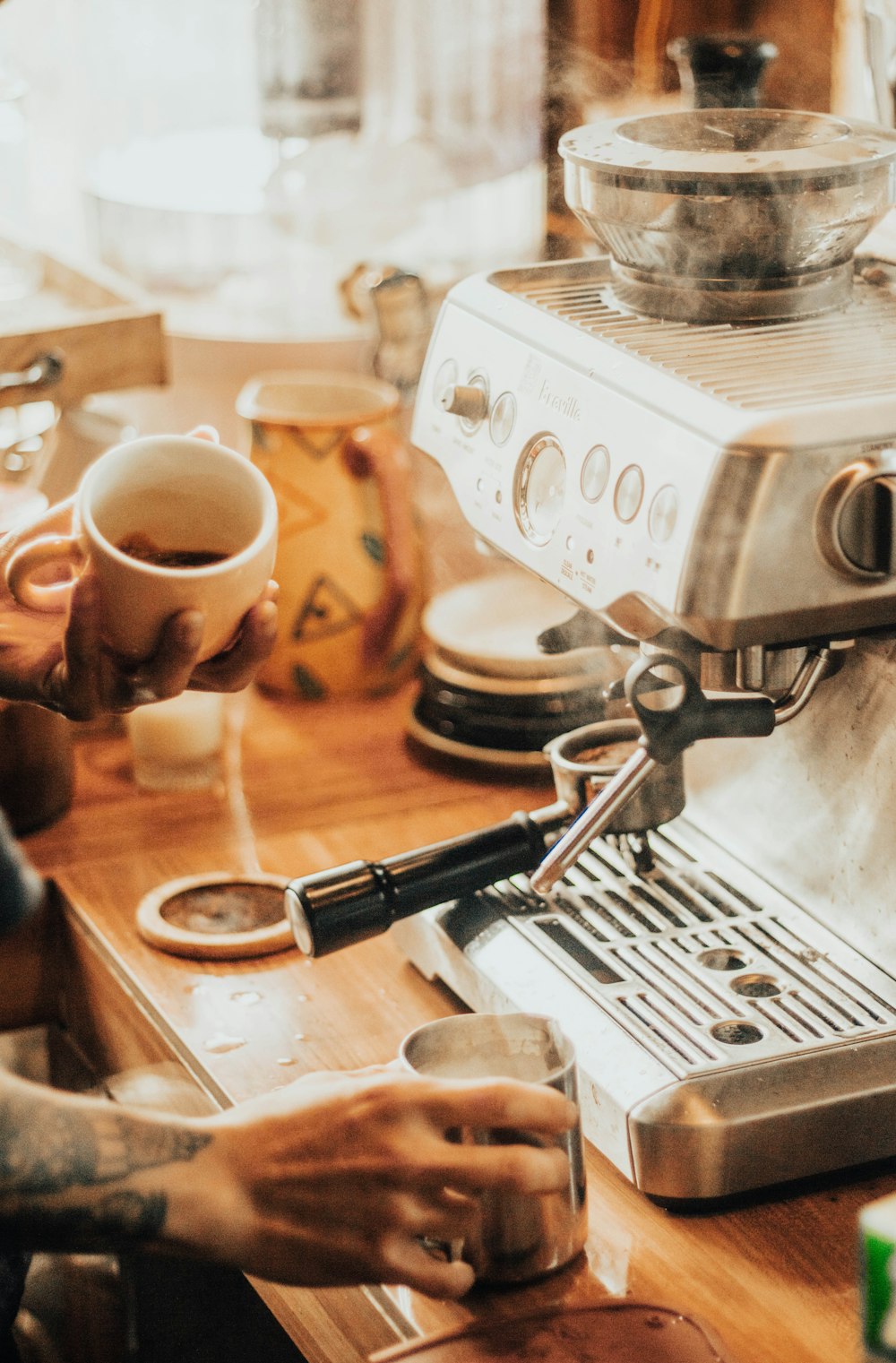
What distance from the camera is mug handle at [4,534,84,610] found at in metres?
0.96

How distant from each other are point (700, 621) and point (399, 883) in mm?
343

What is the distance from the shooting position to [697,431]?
80cm

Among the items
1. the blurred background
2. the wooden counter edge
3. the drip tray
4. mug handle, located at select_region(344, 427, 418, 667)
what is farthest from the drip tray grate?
the blurred background

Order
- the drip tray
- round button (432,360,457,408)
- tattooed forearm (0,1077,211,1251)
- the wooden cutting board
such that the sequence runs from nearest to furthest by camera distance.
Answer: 1. tattooed forearm (0,1077,211,1251)
2. the drip tray
3. round button (432,360,457,408)
4. the wooden cutting board

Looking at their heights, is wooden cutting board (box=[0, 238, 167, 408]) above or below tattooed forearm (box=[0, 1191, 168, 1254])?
above

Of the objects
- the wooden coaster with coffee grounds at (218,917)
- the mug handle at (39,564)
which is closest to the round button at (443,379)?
the mug handle at (39,564)

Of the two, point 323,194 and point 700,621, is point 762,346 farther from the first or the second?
point 323,194

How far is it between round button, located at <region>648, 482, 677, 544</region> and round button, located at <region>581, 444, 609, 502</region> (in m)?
0.05

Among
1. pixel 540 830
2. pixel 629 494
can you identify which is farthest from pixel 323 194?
pixel 629 494

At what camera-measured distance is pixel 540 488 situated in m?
0.93

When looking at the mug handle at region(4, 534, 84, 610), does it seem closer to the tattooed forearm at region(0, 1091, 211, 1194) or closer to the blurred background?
the tattooed forearm at region(0, 1091, 211, 1194)

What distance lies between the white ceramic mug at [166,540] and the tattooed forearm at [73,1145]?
0.27m

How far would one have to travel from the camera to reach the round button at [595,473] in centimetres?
87

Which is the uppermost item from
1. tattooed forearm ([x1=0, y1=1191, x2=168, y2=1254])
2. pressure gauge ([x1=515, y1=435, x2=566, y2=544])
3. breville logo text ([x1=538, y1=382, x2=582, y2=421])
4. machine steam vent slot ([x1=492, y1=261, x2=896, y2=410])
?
machine steam vent slot ([x1=492, y1=261, x2=896, y2=410])
